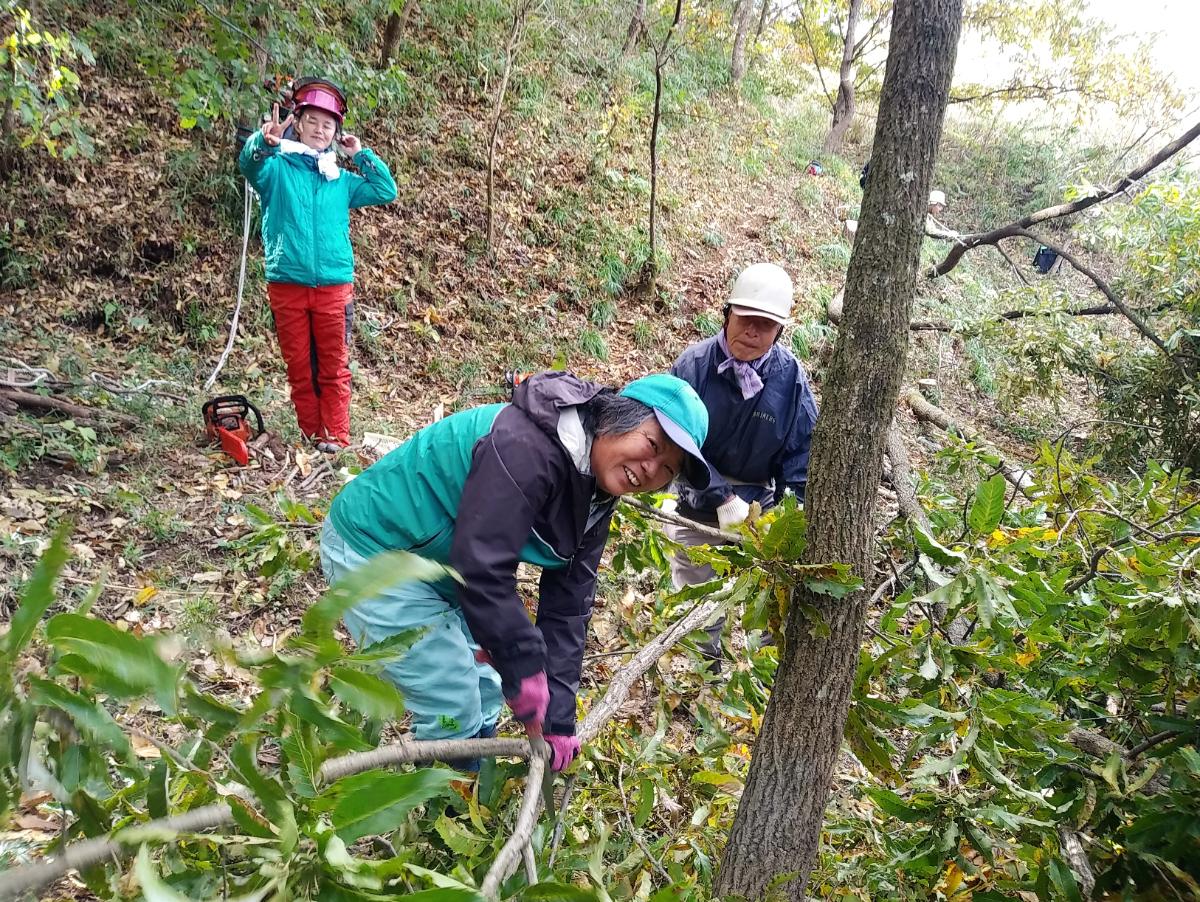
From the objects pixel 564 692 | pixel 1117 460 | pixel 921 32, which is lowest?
pixel 1117 460

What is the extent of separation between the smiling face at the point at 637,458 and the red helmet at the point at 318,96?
10.7 feet

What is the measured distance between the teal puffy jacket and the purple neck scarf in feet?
8.32

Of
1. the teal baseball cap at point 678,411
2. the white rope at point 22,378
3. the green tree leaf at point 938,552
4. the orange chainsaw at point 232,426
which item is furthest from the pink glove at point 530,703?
the white rope at point 22,378

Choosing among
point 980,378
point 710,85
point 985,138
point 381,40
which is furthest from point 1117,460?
point 985,138

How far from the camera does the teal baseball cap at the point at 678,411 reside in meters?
1.72

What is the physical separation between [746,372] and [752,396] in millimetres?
103

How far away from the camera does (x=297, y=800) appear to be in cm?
84

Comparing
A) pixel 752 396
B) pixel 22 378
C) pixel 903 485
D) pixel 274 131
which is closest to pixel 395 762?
pixel 752 396

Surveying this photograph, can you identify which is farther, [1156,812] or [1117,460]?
[1117,460]

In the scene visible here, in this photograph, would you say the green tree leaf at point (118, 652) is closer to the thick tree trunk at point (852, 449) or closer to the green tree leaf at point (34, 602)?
the green tree leaf at point (34, 602)

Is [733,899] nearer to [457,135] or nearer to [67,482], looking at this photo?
[67,482]

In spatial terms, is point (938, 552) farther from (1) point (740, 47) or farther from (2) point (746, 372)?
(1) point (740, 47)

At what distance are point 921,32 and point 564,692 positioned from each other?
1.78 meters

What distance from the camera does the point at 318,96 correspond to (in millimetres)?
3967
